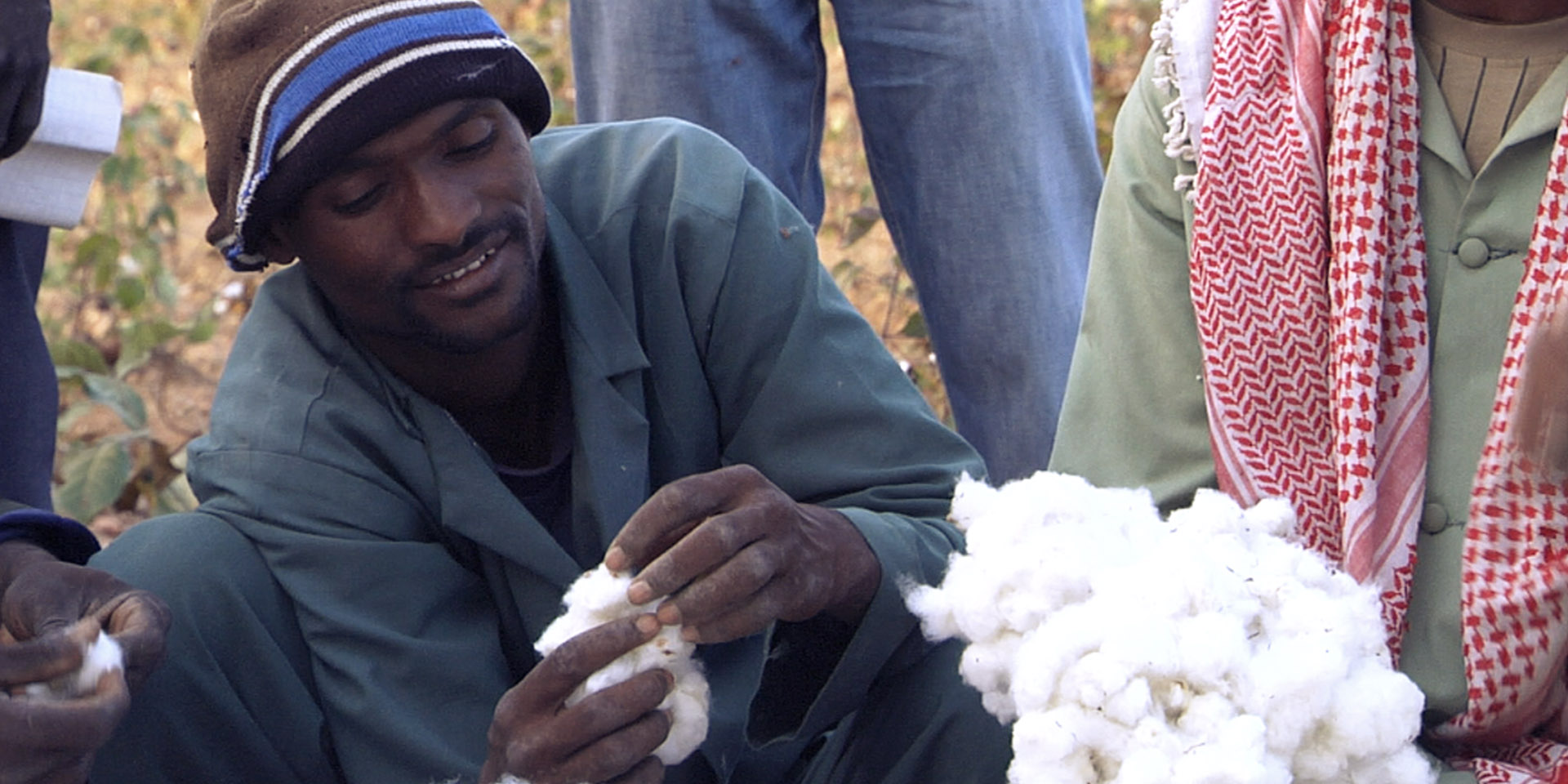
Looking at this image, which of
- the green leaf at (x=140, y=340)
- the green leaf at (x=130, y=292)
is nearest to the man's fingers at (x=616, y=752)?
the green leaf at (x=140, y=340)

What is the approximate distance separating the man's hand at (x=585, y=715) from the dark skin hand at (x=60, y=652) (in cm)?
38

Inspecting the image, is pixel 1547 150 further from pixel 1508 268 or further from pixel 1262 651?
pixel 1262 651

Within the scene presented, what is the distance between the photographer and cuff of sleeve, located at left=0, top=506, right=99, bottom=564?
208 centimetres

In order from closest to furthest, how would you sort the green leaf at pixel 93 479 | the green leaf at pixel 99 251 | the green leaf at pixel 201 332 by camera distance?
the green leaf at pixel 93 479 < the green leaf at pixel 201 332 < the green leaf at pixel 99 251

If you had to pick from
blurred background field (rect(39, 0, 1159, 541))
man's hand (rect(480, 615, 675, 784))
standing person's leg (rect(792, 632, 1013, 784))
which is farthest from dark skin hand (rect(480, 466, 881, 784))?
blurred background field (rect(39, 0, 1159, 541))

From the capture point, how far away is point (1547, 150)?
182 cm

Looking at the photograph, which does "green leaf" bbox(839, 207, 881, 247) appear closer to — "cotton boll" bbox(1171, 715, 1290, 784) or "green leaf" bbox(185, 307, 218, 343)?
"green leaf" bbox(185, 307, 218, 343)

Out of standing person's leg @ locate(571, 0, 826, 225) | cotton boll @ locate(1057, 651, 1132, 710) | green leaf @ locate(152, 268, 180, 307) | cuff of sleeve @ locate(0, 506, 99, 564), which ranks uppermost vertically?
standing person's leg @ locate(571, 0, 826, 225)

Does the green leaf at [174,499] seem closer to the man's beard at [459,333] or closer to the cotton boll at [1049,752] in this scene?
the man's beard at [459,333]

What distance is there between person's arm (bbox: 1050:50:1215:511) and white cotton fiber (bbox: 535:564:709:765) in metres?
0.53

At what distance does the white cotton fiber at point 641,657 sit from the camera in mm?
1757

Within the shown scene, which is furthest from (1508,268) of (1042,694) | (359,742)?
(359,742)

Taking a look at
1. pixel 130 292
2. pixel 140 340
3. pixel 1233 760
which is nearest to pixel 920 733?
pixel 1233 760

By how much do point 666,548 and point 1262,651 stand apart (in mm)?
572
